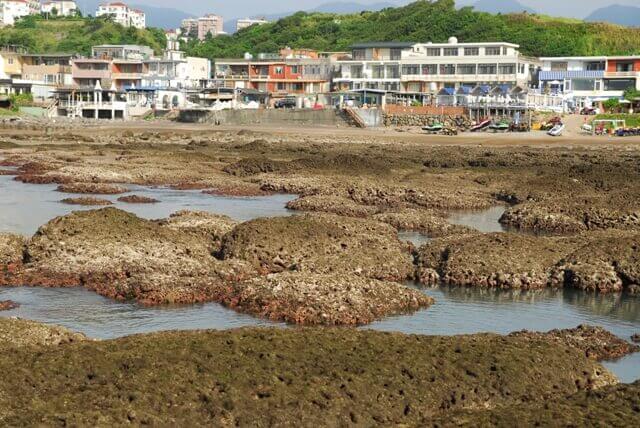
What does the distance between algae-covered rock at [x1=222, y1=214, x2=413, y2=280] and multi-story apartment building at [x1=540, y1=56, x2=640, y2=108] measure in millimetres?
78400

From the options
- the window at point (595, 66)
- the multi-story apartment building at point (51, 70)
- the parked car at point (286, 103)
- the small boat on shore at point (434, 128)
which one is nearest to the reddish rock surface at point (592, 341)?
the small boat on shore at point (434, 128)

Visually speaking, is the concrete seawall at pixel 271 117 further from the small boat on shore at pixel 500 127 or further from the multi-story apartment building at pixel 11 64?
the multi-story apartment building at pixel 11 64

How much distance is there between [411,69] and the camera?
107 metres

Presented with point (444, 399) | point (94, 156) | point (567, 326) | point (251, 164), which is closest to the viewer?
point (444, 399)

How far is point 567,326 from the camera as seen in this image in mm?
18734

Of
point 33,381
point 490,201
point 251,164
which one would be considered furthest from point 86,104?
point 33,381

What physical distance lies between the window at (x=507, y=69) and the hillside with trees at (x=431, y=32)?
15.3m

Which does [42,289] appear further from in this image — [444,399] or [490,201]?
[490,201]

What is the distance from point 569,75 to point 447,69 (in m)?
13.2

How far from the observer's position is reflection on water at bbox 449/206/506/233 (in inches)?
1187

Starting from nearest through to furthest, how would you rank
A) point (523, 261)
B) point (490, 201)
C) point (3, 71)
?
1. point (523, 261)
2. point (490, 201)
3. point (3, 71)

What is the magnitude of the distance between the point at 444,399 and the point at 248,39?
485 feet

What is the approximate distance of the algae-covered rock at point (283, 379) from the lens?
10.6 metres

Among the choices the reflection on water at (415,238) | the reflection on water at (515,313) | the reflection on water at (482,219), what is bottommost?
the reflection on water at (515,313)
